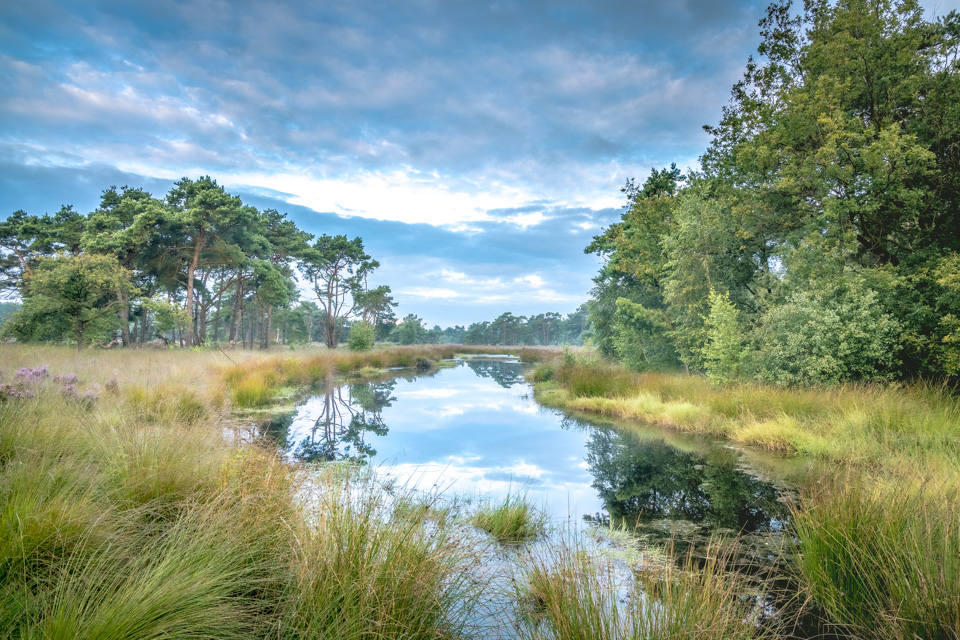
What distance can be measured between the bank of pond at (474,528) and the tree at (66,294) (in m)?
4.80

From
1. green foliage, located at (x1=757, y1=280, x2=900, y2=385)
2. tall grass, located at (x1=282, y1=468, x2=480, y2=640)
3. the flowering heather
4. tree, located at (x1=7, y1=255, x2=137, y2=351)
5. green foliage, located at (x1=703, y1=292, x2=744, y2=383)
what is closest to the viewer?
tall grass, located at (x1=282, y1=468, x2=480, y2=640)

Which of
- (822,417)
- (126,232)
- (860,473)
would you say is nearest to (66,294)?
(126,232)

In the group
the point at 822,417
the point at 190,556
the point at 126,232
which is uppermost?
the point at 126,232

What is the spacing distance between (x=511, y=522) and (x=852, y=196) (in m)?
11.2

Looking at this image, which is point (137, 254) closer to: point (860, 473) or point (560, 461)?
point (560, 461)

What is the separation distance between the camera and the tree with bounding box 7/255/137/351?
12.7m

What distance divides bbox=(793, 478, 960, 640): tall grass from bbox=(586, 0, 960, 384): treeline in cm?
750

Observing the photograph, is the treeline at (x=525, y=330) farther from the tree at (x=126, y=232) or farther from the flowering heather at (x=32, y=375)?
the flowering heather at (x=32, y=375)

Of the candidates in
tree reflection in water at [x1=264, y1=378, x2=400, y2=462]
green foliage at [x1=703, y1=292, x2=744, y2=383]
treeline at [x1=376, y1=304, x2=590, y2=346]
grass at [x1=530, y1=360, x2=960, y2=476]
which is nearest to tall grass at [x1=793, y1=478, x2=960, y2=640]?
grass at [x1=530, y1=360, x2=960, y2=476]

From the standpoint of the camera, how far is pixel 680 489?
6.30m

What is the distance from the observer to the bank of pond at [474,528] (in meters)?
2.15

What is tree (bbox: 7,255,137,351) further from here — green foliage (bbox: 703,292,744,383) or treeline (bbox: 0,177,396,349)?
green foliage (bbox: 703,292,744,383)

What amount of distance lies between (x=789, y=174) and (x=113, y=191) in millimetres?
36423

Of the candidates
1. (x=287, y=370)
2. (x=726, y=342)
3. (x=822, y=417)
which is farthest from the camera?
(x=287, y=370)
